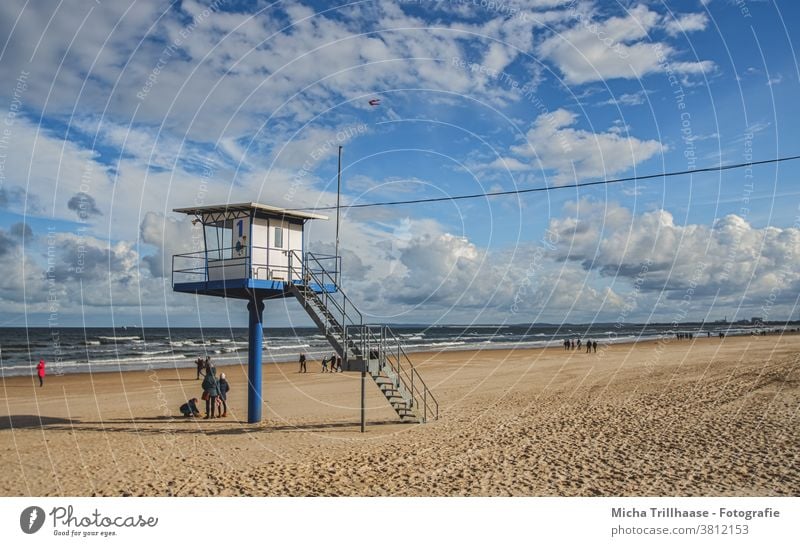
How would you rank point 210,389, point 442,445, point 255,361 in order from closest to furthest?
point 442,445 < point 255,361 < point 210,389

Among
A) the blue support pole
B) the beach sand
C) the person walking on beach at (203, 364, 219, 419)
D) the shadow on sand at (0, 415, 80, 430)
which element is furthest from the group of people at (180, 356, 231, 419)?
the shadow on sand at (0, 415, 80, 430)

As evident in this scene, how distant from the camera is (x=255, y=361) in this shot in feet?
65.5

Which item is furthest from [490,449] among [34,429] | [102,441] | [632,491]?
[34,429]

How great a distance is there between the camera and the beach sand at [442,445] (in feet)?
39.0

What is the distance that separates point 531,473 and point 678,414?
8.81m

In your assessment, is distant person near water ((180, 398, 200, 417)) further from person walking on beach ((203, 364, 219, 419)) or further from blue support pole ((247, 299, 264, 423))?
blue support pole ((247, 299, 264, 423))

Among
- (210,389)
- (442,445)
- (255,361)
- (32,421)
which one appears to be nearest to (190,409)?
(210,389)

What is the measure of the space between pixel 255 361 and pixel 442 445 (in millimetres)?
7496

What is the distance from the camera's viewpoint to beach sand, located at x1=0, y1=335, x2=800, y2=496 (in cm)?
1188

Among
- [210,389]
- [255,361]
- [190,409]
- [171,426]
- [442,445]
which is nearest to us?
[442,445]

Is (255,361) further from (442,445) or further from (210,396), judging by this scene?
(442,445)

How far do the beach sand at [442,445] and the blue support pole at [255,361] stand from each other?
0.63m

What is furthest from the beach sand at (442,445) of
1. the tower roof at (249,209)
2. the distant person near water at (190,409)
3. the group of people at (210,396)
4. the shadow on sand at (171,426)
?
the tower roof at (249,209)

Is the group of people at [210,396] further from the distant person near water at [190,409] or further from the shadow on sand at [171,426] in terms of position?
the shadow on sand at [171,426]
